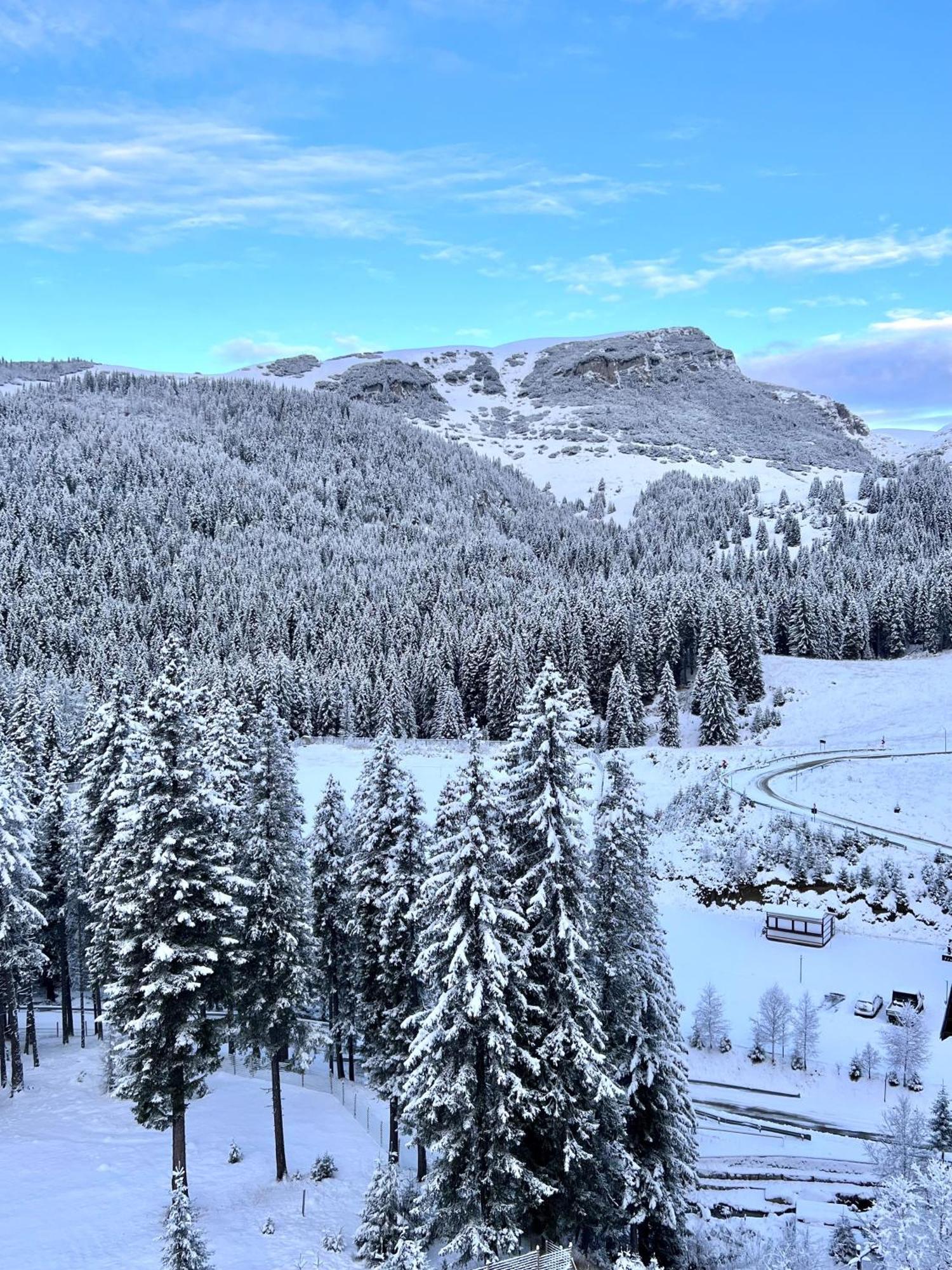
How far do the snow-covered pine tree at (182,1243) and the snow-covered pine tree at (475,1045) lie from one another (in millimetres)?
5523

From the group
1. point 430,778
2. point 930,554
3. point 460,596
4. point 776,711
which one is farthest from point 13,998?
point 930,554

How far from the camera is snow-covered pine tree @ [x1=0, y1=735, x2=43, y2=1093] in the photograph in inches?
1230

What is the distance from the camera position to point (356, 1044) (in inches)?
1757

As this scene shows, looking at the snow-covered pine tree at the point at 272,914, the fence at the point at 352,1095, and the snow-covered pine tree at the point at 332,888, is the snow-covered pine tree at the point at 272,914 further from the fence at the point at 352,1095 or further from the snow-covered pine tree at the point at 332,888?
the snow-covered pine tree at the point at 332,888

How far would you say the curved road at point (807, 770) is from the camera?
61719mm

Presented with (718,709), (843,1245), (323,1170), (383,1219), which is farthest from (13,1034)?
(718,709)

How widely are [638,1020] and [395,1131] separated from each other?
11269mm

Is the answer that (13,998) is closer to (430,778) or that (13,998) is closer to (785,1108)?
(785,1108)

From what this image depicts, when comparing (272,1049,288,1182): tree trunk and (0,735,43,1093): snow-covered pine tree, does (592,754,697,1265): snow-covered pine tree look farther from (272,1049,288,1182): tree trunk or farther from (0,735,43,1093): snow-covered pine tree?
(0,735,43,1093): snow-covered pine tree

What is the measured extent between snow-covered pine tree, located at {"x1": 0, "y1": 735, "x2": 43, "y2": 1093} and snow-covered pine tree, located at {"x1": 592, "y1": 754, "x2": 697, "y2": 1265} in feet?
71.1

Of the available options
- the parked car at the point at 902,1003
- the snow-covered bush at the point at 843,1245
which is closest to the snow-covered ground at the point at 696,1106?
the parked car at the point at 902,1003

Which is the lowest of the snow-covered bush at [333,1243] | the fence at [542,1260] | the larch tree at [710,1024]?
the larch tree at [710,1024]

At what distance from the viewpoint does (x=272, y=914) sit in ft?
88.9

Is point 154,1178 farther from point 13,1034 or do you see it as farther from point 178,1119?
point 13,1034
